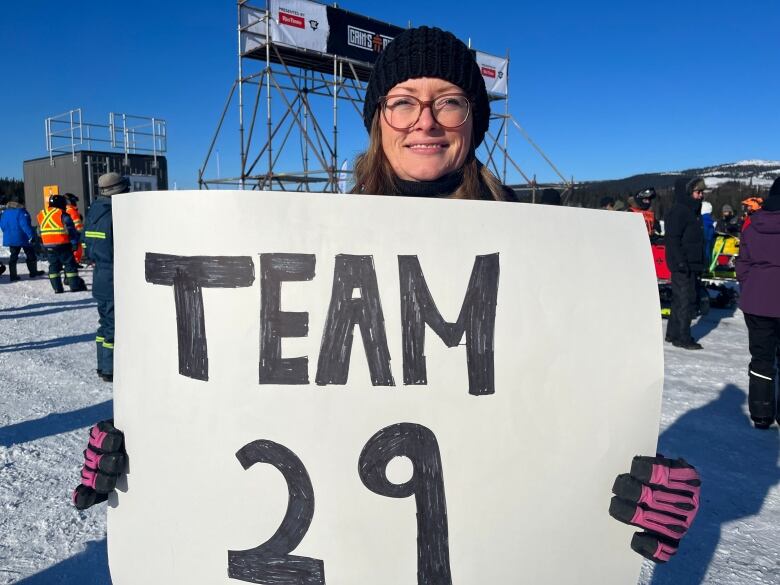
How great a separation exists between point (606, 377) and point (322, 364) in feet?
1.73

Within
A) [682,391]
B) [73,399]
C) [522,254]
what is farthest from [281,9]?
[522,254]

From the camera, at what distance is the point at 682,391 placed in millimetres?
Result: 4270

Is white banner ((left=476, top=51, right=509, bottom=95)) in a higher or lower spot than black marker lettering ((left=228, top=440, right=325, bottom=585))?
higher

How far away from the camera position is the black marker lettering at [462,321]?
917 mm

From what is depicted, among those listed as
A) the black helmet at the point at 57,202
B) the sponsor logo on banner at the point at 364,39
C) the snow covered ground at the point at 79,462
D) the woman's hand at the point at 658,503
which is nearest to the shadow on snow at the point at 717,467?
the snow covered ground at the point at 79,462

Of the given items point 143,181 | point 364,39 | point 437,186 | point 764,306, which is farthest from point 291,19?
point 437,186

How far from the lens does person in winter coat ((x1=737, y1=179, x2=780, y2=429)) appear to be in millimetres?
3443

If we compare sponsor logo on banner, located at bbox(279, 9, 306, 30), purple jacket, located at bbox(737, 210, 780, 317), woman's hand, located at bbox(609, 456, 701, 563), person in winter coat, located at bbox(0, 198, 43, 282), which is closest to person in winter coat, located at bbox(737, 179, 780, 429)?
purple jacket, located at bbox(737, 210, 780, 317)

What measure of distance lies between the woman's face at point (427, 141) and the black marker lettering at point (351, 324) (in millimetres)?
494

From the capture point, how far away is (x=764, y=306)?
3465 millimetres

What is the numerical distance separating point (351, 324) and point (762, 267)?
12.2 ft

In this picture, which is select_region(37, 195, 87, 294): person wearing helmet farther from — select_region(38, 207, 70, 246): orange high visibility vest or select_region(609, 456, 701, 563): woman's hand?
select_region(609, 456, 701, 563): woman's hand

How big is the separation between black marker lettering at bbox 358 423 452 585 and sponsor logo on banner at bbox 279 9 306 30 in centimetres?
1215

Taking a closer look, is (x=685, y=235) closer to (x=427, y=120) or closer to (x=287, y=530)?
(x=427, y=120)
